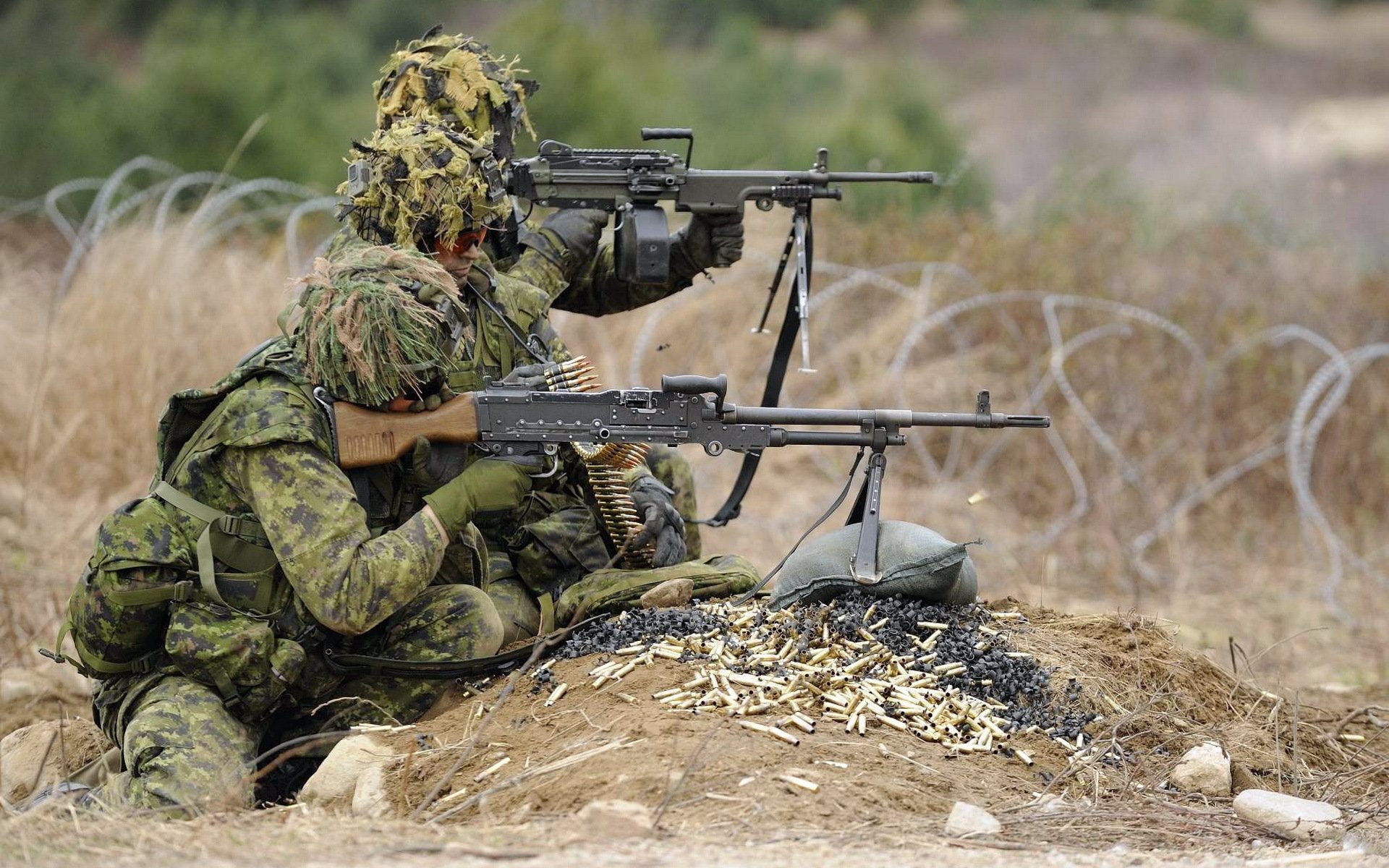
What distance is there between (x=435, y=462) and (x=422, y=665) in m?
0.66

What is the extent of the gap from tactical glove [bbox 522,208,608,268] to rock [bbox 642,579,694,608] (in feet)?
4.96

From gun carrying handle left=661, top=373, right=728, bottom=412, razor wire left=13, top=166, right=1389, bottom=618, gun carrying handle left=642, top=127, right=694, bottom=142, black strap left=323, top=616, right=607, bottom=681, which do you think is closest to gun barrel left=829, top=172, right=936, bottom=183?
gun carrying handle left=642, top=127, right=694, bottom=142

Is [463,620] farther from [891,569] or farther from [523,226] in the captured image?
[523,226]

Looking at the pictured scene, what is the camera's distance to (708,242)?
5910 millimetres

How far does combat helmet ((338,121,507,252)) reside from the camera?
4754 millimetres

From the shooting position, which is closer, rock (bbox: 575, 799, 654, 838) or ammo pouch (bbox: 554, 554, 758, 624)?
rock (bbox: 575, 799, 654, 838)

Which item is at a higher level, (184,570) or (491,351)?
(491,351)

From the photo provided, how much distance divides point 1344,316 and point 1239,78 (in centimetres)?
1763

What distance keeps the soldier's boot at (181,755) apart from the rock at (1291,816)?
2.81 metres

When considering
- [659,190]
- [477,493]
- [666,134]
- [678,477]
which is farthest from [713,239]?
[477,493]

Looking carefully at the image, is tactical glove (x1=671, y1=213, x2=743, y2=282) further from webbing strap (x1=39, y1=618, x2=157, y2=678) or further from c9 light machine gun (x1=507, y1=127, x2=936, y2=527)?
webbing strap (x1=39, y1=618, x2=157, y2=678)

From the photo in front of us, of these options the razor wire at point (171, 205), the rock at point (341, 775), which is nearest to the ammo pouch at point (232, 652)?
the rock at point (341, 775)

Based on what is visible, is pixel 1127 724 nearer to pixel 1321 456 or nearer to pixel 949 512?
pixel 949 512

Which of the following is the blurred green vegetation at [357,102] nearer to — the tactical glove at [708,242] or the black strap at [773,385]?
the black strap at [773,385]
